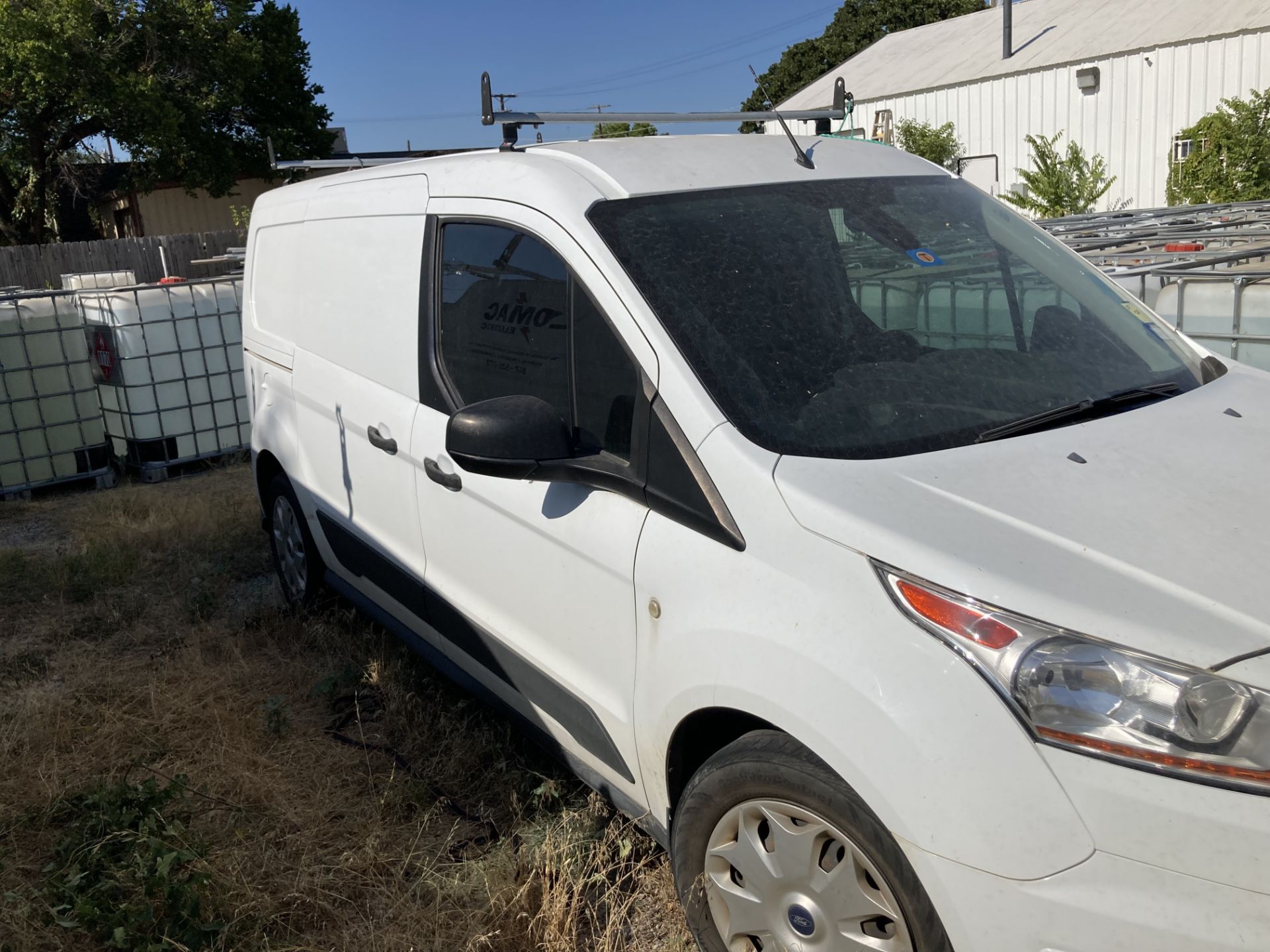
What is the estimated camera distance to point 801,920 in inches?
81.3

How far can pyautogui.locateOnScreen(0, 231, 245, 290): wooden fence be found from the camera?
82.9 feet

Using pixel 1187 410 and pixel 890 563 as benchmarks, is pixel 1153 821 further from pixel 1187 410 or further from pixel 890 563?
pixel 1187 410

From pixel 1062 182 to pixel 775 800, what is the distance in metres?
24.5

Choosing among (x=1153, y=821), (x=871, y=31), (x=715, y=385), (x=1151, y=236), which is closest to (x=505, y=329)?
→ (x=715, y=385)

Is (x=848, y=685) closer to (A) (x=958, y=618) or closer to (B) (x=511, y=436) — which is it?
(A) (x=958, y=618)

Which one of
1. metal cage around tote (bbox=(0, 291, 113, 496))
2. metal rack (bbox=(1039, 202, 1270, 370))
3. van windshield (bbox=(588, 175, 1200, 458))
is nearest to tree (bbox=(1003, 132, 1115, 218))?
metal rack (bbox=(1039, 202, 1270, 370))

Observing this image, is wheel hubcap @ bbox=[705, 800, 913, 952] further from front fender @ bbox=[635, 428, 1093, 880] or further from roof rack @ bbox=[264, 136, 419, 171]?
roof rack @ bbox=[264, 136, 419, 171]

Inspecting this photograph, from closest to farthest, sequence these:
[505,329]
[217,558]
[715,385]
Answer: [715,385]
[505,329]
[217,558]

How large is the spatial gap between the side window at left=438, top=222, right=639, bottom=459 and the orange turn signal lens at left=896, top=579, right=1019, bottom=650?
82 cm

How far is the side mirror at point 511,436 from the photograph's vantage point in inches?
94.6

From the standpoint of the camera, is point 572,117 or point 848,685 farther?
point 572,117

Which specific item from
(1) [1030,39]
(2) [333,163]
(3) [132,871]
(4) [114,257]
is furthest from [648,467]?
(1) [1030,39]

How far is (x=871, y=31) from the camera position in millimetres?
53438

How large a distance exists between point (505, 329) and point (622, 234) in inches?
20.2
